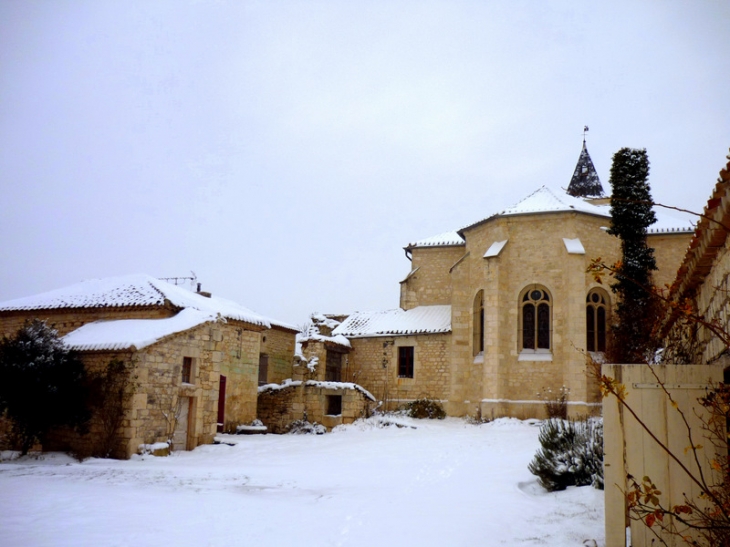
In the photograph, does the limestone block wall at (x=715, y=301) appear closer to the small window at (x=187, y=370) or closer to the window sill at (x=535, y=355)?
the small window at (x=187, y=370)

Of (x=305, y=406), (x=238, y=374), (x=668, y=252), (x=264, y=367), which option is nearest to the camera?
(x=238, y=374)

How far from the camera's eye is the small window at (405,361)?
83.6 ft

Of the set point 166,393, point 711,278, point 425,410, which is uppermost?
point 711,278

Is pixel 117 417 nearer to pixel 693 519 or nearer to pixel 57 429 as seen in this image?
pixel 57 429

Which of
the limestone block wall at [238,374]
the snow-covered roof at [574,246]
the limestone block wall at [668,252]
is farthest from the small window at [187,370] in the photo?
the limestone block wall at [668,252]

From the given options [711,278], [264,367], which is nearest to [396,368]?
[264,367]

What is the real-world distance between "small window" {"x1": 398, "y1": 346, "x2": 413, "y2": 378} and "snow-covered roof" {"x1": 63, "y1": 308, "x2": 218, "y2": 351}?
10.6m

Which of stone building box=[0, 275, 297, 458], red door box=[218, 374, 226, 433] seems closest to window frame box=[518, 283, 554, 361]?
stone building box=[0, 275, 297, 458]

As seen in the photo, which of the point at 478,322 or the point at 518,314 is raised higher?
the point at 518,314

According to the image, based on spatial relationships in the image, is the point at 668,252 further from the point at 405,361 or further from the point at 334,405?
the point at 334,405

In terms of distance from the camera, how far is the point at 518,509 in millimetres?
8648

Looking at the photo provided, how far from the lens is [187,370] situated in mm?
16234

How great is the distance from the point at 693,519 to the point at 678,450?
615mm

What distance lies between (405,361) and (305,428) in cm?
606
